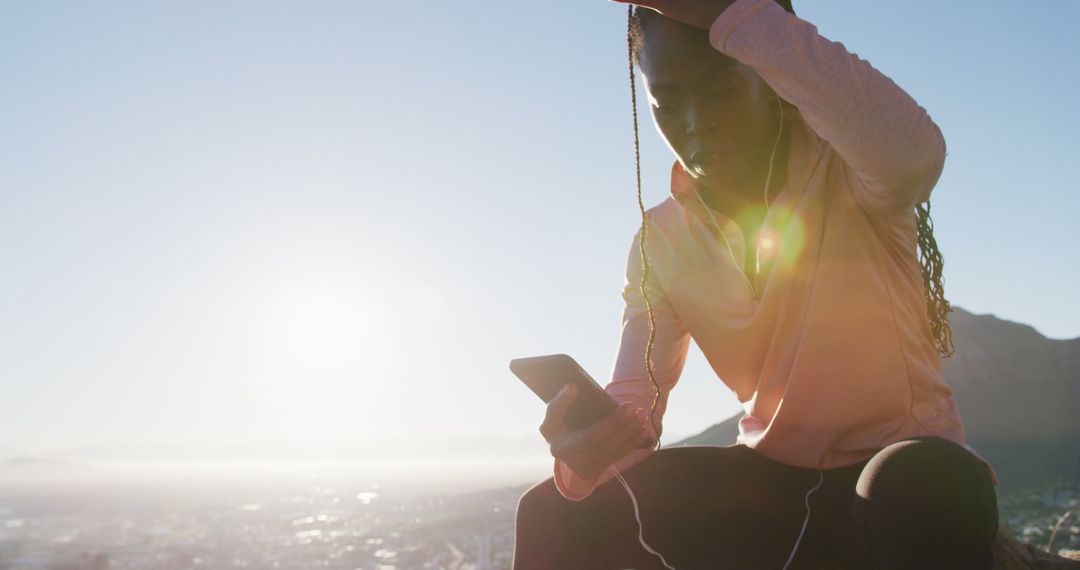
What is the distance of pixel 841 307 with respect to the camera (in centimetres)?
177

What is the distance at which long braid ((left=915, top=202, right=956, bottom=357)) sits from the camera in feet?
6.12

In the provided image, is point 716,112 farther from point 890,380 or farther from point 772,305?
point 890,380

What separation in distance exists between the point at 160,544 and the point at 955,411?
68101 mm

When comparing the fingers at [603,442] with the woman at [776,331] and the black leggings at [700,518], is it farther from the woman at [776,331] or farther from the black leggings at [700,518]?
the black leggings at [700,518]

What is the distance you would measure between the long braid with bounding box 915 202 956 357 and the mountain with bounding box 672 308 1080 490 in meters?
11.5

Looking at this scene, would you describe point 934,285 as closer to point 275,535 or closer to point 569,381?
point 569,381

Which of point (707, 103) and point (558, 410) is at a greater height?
point (707, 103)

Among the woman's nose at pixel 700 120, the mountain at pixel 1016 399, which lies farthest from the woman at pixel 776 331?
the mountain at pixel 1016 399

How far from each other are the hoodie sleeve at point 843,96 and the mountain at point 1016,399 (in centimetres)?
1215

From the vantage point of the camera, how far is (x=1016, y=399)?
16.5 m

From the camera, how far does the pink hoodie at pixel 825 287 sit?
4.74 feet

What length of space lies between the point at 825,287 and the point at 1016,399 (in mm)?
18757

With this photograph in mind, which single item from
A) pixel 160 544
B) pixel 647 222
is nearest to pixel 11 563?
pixel 160 544

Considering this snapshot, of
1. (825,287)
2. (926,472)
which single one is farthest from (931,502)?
(825,287)
